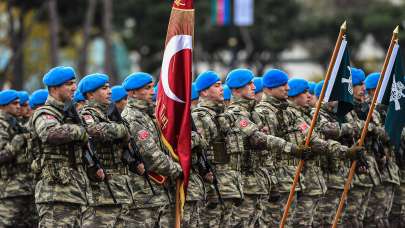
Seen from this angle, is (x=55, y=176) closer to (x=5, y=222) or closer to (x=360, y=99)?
(x=5, y=222)

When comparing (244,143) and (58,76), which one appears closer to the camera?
(58,76)

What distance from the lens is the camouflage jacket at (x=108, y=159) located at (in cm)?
1164

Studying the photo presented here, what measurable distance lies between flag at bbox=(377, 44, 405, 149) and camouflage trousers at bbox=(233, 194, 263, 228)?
6.47ft

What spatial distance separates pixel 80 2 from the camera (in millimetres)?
44188

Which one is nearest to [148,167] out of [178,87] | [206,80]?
[178,87]

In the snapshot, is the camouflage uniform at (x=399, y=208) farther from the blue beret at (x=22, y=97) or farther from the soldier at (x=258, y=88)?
the blue beret at (x=22, y=97)

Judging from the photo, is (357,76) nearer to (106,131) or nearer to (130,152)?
(130,152)

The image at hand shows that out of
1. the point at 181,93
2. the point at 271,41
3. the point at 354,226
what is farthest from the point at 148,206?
the point at 271,41

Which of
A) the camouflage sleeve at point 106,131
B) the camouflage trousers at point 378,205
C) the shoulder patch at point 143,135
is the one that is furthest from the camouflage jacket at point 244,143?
the camouflage trousers at point 378,205

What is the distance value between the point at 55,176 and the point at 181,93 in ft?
5.33

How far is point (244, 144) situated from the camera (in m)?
13.4

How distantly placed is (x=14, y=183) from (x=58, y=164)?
12.1ft

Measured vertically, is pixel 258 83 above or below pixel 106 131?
below

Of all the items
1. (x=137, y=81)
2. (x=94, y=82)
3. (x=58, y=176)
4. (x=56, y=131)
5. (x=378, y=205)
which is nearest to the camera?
(x=56, y=131)
